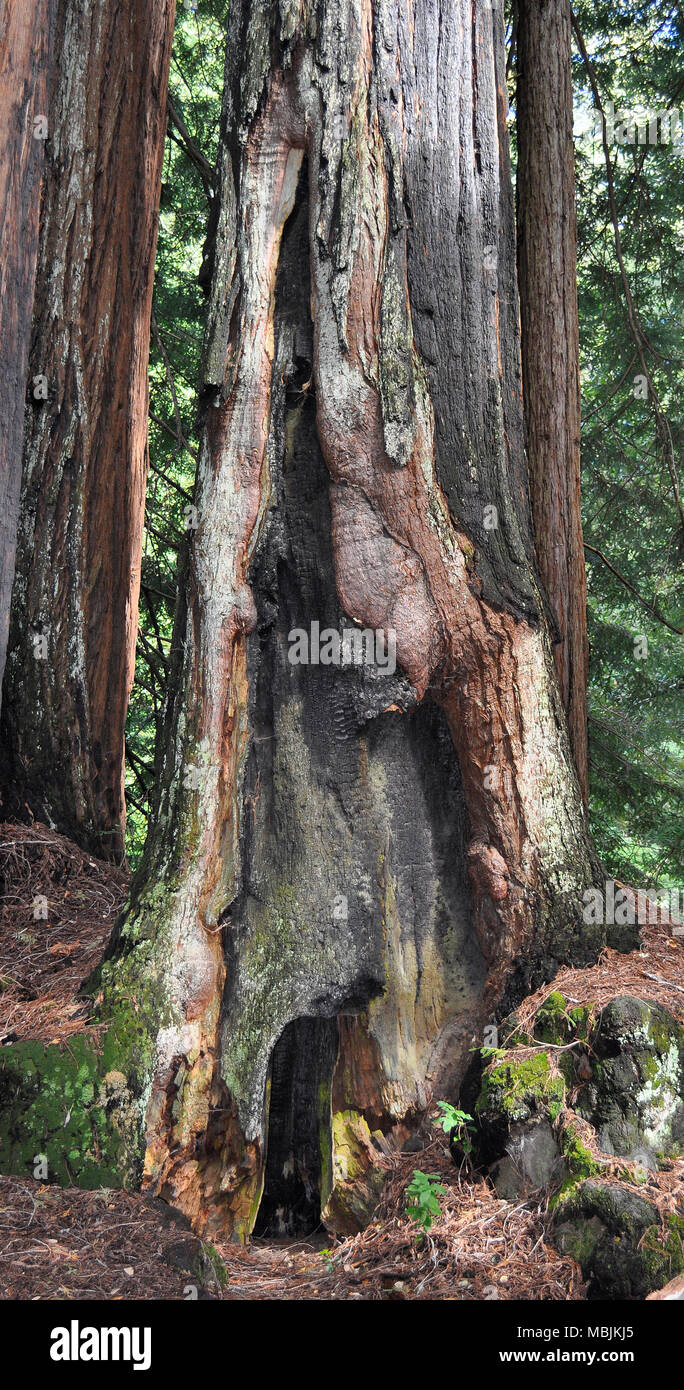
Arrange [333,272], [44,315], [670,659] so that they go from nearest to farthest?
[333,272] < [44,315] < [670,659]

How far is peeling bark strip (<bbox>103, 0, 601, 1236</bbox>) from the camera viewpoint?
9.70ft

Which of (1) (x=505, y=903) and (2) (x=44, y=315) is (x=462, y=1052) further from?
(2) (x=44, y=315)

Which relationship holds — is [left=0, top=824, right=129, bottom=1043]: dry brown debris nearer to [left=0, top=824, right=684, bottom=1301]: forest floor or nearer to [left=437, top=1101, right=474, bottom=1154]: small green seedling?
[left=0, top=824, right=684, bottom=1301]: forest floor

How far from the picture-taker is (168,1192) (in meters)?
2.75

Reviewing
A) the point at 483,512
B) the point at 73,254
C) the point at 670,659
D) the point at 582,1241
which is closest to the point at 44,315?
the point at 73,254

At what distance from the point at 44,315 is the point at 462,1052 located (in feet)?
11.8

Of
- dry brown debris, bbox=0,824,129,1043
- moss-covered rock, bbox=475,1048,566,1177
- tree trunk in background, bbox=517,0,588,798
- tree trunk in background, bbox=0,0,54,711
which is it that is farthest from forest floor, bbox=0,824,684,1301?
tree trunk in background, bbox=517,0,588,798

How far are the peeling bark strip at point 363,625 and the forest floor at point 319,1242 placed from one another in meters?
0.17

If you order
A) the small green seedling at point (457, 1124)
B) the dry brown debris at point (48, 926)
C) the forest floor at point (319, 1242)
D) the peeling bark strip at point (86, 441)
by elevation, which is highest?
the peeling bark strip at point (86, 441)

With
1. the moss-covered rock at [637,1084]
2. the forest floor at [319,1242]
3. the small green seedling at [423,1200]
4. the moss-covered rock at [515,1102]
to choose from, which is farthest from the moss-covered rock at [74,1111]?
the moss-covered rock at [637,1084]

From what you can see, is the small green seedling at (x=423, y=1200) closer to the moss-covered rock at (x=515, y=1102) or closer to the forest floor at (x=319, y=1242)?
the forest floor at (x=319, y=1242)

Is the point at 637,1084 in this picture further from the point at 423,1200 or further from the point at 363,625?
the point at 363,625

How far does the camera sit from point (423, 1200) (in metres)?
2.61

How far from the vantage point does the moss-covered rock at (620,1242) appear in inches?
92.4
